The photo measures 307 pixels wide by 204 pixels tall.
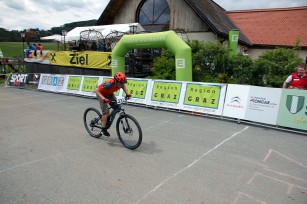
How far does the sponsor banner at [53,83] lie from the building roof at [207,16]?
10.1m

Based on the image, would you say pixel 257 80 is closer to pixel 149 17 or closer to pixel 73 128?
pixel 73 128

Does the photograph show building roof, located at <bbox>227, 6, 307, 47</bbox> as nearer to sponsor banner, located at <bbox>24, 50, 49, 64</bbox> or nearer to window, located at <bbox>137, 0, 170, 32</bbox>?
window, located at <bbox>137, 0, 170, 32</bbox>

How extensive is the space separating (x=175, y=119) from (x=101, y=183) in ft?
15.4

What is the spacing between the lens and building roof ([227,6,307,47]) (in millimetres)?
22062

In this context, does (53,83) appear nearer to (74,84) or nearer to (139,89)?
(74,84)

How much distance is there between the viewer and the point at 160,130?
23.2ft

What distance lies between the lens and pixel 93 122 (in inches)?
250

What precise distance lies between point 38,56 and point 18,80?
347 centimetres

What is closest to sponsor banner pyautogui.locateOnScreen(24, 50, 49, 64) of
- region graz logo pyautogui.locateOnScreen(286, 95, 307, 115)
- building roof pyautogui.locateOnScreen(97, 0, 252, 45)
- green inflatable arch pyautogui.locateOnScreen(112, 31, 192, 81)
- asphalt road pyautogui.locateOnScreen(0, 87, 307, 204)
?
building roof pyautogui.locateOnScreen(97, 0, 252, 45)

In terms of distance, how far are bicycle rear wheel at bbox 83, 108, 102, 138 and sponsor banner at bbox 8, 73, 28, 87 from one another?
11399 millimetres

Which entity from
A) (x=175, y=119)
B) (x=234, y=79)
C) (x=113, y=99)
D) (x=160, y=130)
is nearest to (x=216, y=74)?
(x=234, y=79)

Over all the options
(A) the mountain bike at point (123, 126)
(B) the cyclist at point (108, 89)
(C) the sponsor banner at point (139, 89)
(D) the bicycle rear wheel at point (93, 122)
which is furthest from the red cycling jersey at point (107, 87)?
(C) the sponsor banner at point (139, 89)

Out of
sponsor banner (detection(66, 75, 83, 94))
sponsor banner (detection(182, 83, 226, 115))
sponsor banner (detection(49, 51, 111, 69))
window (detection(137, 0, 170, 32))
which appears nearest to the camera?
sponsor banner (detection(182, 83, 226, 115))

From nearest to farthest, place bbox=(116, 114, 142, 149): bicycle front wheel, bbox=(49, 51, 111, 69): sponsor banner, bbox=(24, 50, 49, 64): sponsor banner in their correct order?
bbox=(116, 114, 142, 149): bicycle front wheel, bbox=(49, 51, 111, 69): sponsor banner, bbox=(24, 50, 49, 64): sponsor banner
